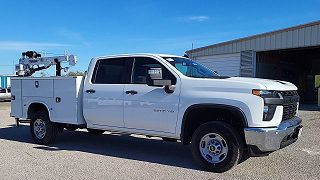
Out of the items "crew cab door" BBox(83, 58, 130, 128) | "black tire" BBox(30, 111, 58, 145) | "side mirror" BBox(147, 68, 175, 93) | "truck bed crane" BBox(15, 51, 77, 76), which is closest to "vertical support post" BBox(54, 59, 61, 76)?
"truck bed crane" BBox(15, 51, 77, 76)

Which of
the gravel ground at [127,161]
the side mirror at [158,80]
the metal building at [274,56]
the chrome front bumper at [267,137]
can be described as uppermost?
the metal building at [274,56]

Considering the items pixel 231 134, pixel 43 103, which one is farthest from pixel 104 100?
pixel 231 134

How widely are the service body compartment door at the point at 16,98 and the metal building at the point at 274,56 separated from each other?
14664mm

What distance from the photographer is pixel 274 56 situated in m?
25.3

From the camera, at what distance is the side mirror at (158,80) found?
6.32m

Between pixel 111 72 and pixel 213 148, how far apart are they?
2.76 metres

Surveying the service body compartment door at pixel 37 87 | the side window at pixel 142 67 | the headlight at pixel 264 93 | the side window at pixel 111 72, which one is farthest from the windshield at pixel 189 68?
the service body compartment door at pixel 37 87

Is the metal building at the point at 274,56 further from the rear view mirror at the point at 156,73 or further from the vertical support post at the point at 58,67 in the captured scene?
the rear view mirror at the point at 156,73

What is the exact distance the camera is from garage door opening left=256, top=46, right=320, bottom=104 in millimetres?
24344

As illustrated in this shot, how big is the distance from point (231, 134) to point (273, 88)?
3.19ft

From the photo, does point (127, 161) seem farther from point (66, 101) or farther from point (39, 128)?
point (39, 128)

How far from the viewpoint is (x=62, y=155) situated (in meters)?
A: 7.33

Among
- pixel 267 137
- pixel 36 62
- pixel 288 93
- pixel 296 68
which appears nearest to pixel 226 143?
pixel 267 137

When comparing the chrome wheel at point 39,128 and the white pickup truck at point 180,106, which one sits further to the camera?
the chrome wheel at point 39,128
